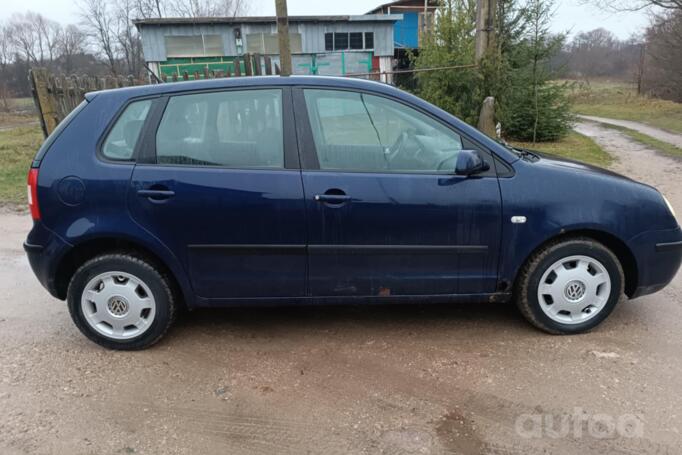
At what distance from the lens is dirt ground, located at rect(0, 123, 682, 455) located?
8.45 ft

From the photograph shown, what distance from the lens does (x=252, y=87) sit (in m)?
3.40

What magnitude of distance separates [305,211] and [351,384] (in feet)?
3.60

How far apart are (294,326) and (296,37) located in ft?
77.0

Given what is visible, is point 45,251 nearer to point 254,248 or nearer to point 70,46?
point 254,248

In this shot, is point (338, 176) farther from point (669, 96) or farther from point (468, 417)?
point (669, 96)

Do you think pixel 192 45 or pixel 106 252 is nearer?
pixel 106 252

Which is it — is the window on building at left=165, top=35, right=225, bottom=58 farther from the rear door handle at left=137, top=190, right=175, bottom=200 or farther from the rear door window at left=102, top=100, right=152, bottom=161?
the rear door handle at left=137, top=190, right=175, bottom=200

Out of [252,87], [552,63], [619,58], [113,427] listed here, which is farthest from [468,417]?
[619,58]

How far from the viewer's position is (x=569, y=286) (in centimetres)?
347

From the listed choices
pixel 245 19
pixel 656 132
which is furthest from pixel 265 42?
pixel 656 132

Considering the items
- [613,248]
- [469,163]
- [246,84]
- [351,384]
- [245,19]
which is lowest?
[351,384]

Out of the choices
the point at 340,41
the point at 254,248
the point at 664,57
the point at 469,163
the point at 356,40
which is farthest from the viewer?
the point at 664,57

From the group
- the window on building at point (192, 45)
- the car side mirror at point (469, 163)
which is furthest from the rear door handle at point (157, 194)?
the window on building at point (192, 45)

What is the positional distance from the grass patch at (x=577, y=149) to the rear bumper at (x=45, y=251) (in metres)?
9.87
